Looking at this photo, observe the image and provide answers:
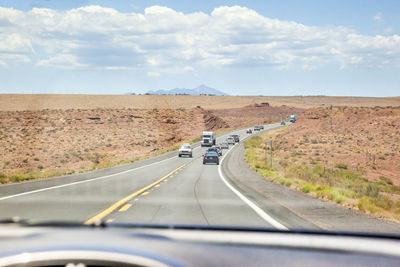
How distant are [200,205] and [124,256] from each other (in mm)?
10127

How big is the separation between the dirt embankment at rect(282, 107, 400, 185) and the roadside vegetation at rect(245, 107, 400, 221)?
244 millimetres

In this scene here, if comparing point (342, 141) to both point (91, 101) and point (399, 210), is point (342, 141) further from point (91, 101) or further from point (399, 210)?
point (91, 101)

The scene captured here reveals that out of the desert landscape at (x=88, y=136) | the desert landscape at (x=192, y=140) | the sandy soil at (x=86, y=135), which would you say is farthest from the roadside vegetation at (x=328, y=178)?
the sandy soil at (x=86, y=135)

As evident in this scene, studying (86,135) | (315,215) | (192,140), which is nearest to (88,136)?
(86,135)

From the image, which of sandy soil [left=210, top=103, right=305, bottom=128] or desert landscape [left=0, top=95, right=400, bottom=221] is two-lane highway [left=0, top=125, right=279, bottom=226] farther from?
sandy soil [left=210, top=103, right=305, bottom=128]

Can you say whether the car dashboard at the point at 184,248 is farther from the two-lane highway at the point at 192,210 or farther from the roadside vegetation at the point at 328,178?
the roadside vegetation at the point at 328,178

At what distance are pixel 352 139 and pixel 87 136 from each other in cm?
4873

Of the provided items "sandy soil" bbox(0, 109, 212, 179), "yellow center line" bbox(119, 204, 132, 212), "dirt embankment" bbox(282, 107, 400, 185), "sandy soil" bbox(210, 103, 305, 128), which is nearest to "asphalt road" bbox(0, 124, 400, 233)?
"yellow center line" bbox(119, 204, 132, 212)

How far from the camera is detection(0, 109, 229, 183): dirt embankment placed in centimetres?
4959

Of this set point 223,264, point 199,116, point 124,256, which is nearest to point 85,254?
point 124,256

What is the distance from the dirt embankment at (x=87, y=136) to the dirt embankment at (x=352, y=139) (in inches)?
944

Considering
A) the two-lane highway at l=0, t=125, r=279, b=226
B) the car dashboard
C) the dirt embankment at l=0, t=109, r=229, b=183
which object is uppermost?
the car dashboard

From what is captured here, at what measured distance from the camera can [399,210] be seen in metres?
13.4

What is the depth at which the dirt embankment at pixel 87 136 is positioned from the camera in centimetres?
4959
